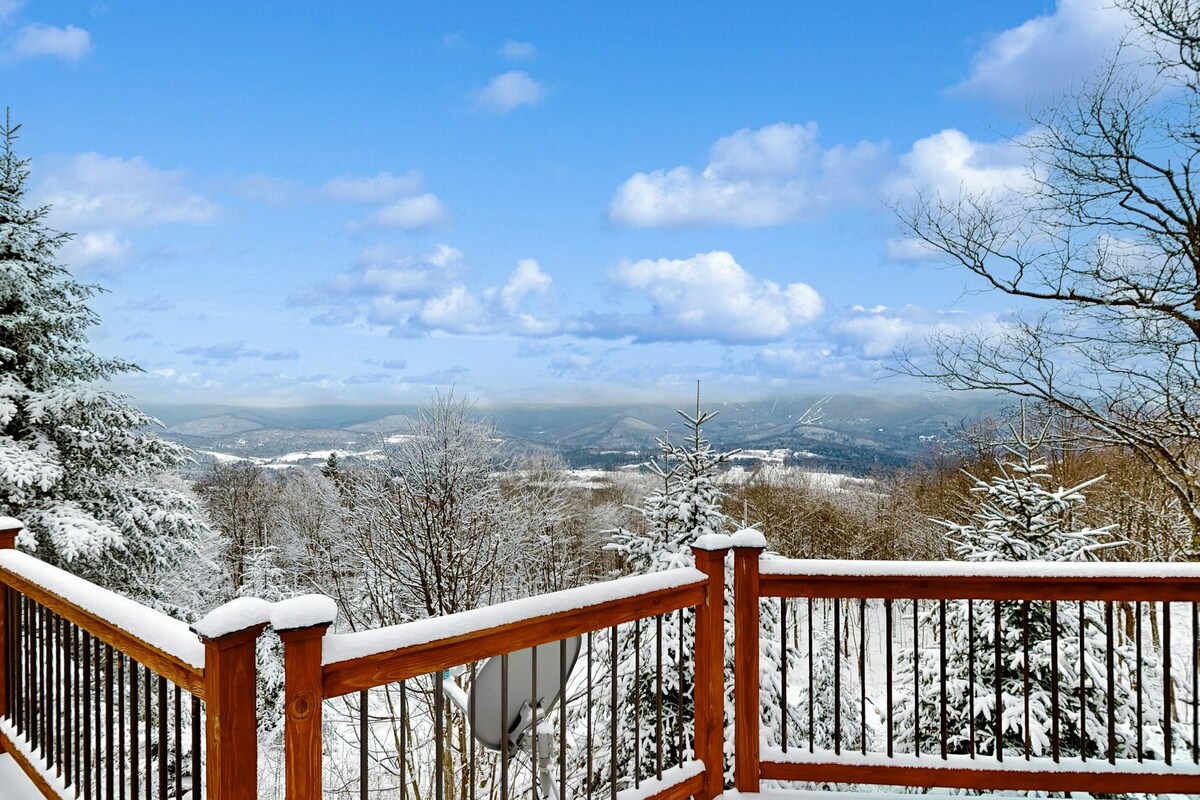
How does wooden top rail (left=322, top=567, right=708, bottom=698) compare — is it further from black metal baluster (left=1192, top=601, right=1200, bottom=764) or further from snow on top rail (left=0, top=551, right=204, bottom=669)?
black metal baluster (left=1192, top=601, right=1200, bottom=764)

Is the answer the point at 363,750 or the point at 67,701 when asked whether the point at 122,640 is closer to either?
the point at 67,701

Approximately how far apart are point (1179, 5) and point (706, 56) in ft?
22.5

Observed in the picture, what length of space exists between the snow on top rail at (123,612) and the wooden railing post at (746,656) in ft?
5.84

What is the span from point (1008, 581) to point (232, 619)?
2546 millimetres

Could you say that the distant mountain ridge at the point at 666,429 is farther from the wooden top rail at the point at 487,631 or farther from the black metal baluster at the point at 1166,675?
the wooden top rail at the point at 487,631

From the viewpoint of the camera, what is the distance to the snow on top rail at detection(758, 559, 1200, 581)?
2.48 m

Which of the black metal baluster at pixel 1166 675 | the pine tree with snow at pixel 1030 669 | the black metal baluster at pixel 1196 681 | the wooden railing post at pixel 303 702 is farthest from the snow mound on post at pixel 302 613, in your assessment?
the pine tree with snow at pixel 1030 669

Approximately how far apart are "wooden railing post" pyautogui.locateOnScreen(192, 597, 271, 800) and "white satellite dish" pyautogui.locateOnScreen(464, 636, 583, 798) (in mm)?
702

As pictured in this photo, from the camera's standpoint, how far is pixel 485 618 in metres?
1.86

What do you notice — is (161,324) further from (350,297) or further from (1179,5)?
(350,297)

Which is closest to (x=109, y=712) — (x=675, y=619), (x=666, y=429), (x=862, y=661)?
(x=862, y=661)

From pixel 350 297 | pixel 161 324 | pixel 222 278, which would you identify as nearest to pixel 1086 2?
pixel 222 278

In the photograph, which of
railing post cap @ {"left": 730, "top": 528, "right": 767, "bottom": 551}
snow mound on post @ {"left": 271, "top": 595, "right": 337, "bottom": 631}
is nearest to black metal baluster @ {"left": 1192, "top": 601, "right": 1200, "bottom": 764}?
railing post cap @ {"left": 730, "top": 528, "right": 767, "bottom": 551}

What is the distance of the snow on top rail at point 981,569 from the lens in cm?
248
